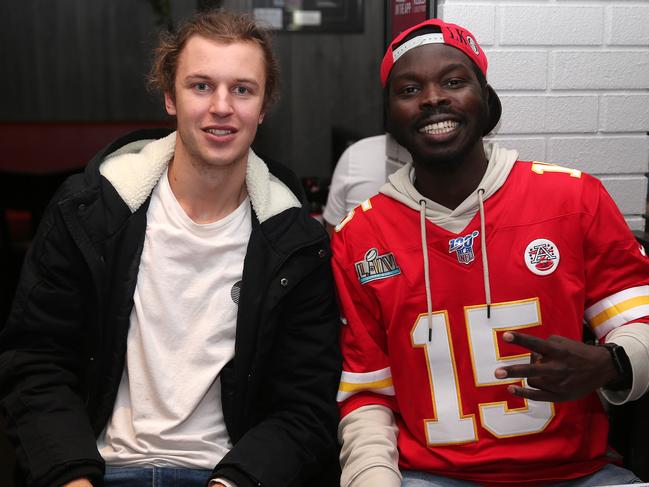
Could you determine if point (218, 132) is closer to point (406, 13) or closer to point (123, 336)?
point (123, 336)

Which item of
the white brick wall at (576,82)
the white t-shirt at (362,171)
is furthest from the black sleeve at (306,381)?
the white t-shirt at (362,171)

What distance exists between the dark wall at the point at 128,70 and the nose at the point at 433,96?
4.01 meters

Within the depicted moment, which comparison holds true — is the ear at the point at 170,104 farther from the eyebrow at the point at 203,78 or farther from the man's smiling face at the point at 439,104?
the man's smiling face at the point at 439,104

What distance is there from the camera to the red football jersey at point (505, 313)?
5.35 ft

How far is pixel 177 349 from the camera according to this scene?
5.73 feet

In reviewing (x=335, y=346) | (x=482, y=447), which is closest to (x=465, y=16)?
(x=335, y=346)

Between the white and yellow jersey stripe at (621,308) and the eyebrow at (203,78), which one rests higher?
the eyebrow at (203,78)

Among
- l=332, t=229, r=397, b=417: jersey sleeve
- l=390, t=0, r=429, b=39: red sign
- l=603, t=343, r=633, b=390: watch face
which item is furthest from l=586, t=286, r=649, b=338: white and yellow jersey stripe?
l=390, t=0, r=429, b=39: red sign

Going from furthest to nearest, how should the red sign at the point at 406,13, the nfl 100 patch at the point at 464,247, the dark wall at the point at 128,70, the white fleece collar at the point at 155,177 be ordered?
1. the dark wall at the point at 128,70
2. the red sign at the point at 406,13
3. the white fleece collar at the point at 155,177
4. the nfl 100 patch at the point at 464,247

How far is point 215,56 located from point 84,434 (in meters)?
0.85

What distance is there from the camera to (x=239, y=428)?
1.77 m

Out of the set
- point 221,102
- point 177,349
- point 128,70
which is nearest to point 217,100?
point 221,102

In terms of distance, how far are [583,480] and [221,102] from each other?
3.57 feet

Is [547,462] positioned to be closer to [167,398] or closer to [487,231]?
[487,231]
